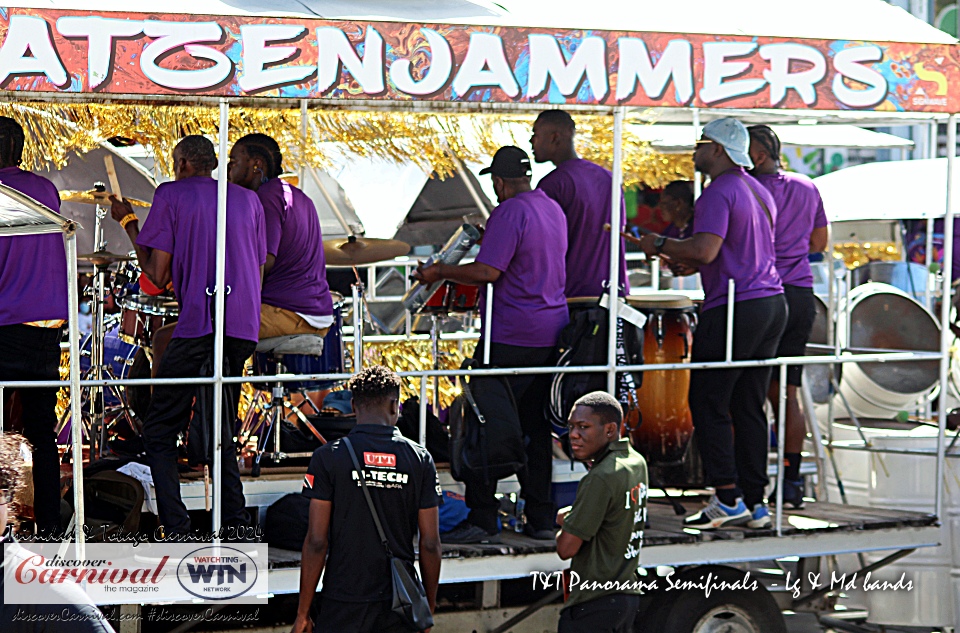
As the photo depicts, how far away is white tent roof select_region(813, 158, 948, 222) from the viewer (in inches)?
330

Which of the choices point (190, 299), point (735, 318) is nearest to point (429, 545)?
point (190, 299)

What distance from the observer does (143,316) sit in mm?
7387

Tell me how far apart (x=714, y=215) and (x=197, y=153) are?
2.63 m

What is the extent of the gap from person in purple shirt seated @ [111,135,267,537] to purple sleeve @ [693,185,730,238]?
2304 millimetres

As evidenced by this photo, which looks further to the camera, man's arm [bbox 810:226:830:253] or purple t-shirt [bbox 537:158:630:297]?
man's arm [bbox 810:226:830:253]

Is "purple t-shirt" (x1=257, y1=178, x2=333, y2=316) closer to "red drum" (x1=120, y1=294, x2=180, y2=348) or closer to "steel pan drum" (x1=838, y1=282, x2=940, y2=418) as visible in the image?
"red drum" (x1=120, y1=294, x2=180, y2=348)

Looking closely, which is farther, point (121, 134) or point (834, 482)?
point (121, 134)

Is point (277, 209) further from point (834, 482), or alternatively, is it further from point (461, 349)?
point (834, 482)

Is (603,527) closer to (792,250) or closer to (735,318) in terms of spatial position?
(735,318)

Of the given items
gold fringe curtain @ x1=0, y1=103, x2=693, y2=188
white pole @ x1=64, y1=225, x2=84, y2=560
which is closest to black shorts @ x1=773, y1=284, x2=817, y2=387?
gold fringe curtain @ x1=0, y1=103, x2=693, y2=188

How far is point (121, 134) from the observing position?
8898 millimetres

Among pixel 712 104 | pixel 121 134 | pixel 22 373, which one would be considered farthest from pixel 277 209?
pixel 121 134

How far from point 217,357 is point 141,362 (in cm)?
176

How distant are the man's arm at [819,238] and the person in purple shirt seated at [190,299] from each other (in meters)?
3.46
